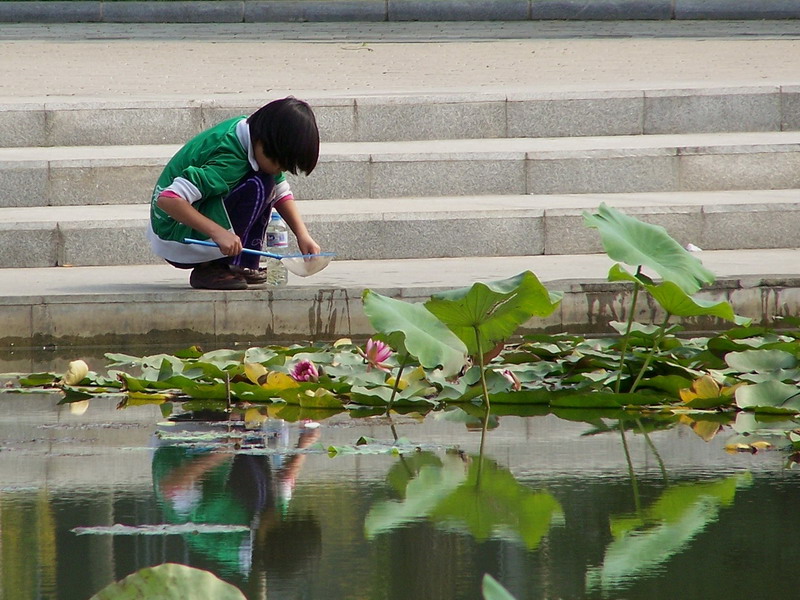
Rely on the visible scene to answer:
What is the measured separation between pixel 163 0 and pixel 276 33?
2.40 metres

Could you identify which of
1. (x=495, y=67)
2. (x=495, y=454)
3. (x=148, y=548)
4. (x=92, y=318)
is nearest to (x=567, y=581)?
(x=148, y=548)

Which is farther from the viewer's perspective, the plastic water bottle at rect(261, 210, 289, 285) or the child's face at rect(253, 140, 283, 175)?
the plastic water bottle at rect(261, 210, 289, 285)

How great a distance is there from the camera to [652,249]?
3887 millimetres

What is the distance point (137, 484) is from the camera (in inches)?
121

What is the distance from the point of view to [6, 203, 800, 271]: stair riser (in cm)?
668

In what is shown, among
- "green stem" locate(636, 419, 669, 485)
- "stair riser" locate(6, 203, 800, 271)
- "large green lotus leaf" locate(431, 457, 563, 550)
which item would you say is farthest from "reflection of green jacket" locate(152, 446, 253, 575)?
"stair riser" locate(6, 203, 800, 271)

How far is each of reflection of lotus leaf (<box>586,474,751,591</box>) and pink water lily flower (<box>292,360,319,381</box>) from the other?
1.41 meters

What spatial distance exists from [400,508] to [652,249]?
137 centimetres

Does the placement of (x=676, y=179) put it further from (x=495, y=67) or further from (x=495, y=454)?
(x=495, y=454)

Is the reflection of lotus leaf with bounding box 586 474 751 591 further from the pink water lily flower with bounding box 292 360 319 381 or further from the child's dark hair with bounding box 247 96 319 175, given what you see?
the child's dark hair with bounding box 247 96 319 175

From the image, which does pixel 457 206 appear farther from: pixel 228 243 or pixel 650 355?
pixel 650 355

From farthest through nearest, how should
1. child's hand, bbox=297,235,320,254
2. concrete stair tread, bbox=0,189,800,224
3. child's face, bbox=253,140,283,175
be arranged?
concrete stair tread, bbox=0,189,800,224
child's hand, bbox=297,235,320,254
child's face, bbox=253,140,283,175

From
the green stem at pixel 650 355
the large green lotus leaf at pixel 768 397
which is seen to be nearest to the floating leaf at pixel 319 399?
the green stem at pixel 650 355

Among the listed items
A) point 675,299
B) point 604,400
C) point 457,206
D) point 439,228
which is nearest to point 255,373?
point 604,400
